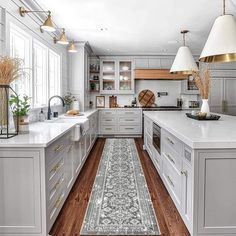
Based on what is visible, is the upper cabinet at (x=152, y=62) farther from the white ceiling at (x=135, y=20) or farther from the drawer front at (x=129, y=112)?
the drawer front at (x=129, y=112)

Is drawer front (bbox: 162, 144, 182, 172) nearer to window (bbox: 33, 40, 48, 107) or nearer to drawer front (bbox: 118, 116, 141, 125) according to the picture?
window (bbox: 33, 40, 48, 107)

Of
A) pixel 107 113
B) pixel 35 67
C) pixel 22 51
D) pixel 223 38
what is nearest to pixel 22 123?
pixel 22 51

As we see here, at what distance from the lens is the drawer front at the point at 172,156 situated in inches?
86.2

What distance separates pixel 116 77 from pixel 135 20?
123 inches

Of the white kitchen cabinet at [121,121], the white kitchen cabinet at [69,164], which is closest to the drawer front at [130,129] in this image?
the white kitchen cabinet at [121,121]

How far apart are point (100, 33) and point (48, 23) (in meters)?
2.28

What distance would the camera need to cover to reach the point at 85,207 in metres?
2.50

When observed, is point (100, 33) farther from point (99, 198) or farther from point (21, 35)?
point (99, 198)

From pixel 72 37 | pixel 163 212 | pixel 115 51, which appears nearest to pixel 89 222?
→ pixel 163 212

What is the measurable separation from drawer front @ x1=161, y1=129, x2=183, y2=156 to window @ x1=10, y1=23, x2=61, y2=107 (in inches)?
74.0

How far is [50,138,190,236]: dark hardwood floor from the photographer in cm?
207

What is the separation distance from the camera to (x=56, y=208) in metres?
2.17

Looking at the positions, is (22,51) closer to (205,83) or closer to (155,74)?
(205,83)

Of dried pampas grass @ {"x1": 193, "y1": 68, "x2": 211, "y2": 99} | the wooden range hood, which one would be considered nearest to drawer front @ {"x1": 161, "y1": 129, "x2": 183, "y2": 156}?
dried pampas grass @ {"x1": 193, "y1": 68, "x2": 211, "y2": 99}
